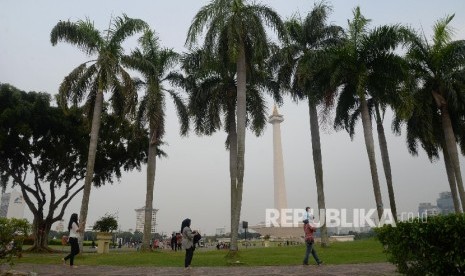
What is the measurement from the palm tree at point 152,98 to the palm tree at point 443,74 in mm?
14478

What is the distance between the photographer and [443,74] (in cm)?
2319

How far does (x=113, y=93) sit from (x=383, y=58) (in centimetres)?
1471

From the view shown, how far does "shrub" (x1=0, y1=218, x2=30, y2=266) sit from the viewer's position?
9.27 metres

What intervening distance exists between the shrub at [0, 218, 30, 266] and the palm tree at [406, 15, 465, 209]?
20471 millimetres

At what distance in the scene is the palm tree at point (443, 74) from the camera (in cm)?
2238

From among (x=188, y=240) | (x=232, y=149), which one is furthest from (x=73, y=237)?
(x=232, y=149)

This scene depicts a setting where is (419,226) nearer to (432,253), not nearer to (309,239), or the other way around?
(432,253)

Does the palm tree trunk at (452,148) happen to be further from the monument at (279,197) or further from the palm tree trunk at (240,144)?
the monument at (279,197)

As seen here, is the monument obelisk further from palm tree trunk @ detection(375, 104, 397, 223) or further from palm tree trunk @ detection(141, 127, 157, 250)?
palm tree trunk @ detection(141, 127, 157, 250)

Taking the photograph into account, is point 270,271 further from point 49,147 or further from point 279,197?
point 279,197

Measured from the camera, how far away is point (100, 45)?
70.0 ft

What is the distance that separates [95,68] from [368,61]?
14.5 m

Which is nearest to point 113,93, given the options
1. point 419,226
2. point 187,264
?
point 187,264

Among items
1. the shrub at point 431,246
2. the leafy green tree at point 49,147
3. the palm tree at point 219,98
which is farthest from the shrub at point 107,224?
the shrub at point 431,246
